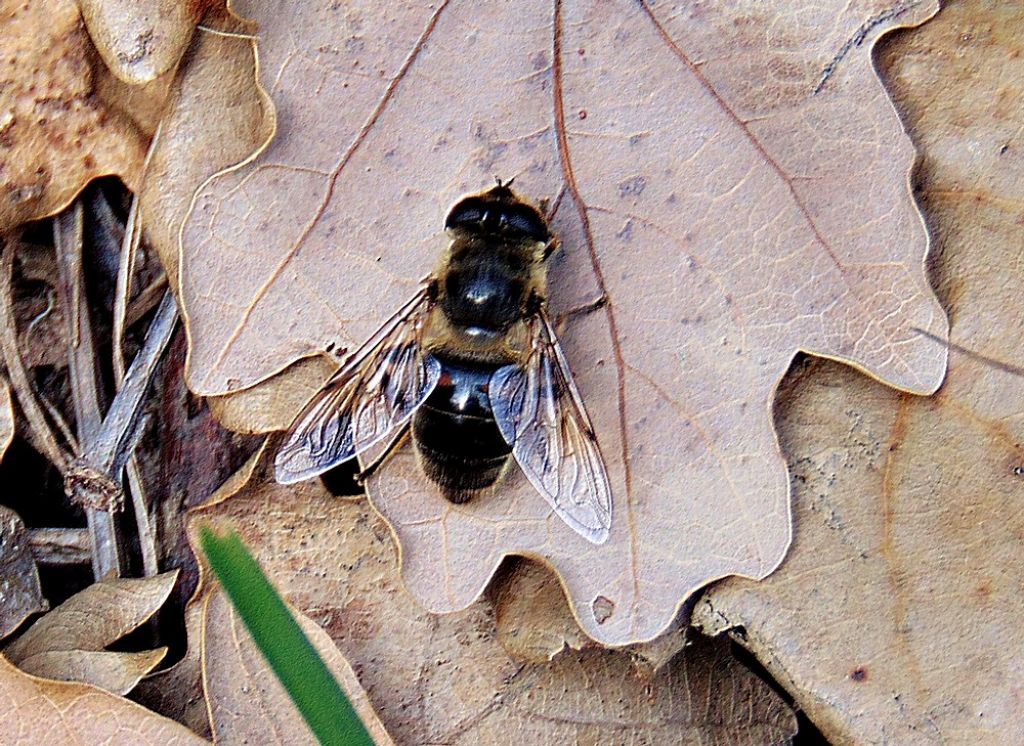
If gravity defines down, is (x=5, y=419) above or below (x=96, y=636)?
above

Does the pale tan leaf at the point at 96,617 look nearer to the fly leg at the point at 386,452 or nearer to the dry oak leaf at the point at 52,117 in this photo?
the fly leg at the point at 386,452

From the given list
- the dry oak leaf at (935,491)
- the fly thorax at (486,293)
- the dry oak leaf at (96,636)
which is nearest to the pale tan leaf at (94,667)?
the dry oak leaf at (96,636)

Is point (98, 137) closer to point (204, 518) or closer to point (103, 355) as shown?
point (103, 355)

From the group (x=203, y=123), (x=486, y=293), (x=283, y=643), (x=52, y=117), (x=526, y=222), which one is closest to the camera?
(x=283, y=643)

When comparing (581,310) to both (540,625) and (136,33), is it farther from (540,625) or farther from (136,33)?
(136,33)

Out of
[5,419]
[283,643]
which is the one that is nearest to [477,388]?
[283,643]

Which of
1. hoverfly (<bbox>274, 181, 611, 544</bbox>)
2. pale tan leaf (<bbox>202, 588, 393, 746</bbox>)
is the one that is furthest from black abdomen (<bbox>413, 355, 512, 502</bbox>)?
pale tan leaf (<bbox>202, 588, 393, 746</bbox>)

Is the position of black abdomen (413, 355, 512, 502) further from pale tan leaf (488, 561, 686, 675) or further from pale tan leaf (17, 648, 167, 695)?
pale tan leaf (17, 648, 167, 695)

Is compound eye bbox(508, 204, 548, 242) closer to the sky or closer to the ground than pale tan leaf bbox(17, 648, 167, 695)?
closer to the sky
